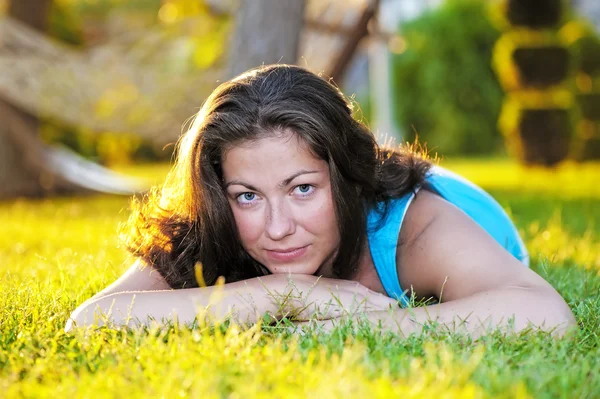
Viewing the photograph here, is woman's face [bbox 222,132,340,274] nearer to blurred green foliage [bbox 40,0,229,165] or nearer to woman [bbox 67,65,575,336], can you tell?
woman [bbox 67,65,575,336]

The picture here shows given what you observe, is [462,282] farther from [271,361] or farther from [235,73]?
[235,73]

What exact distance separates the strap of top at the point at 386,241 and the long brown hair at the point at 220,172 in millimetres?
48

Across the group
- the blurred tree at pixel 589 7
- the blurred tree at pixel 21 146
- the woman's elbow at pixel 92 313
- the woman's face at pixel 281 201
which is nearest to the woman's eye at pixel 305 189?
the woman's face at pixel 281 201

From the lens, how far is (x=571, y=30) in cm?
1622

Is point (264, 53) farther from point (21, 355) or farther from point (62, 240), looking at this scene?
point (21, 355)

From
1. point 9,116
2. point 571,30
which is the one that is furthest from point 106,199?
point 571,30

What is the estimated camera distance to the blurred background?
7562 mm

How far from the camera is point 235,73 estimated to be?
16.9 feet

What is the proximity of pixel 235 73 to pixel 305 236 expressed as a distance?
2907 millimetres

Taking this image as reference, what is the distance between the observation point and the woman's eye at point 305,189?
2.44 metres

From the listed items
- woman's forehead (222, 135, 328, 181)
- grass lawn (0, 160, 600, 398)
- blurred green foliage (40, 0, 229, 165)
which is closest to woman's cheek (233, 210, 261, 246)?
woman's forehead (222, 135, 328, 181)

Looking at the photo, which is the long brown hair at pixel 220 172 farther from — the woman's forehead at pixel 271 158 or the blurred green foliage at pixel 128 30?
the blurred green foliage at pixel 128 30

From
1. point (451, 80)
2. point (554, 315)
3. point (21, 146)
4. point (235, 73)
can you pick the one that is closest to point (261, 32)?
point (235, 73)

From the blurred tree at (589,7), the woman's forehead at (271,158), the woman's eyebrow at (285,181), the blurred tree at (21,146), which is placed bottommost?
the woman's eyebrow at (285,181)
